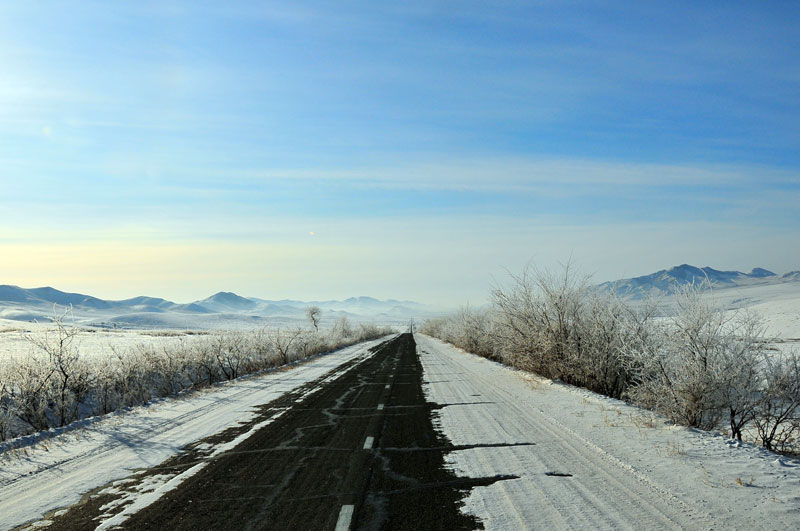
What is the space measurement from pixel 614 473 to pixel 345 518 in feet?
12.2

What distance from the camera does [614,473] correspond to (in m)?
6.70

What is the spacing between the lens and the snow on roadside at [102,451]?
625cm

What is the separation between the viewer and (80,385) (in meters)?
13.3

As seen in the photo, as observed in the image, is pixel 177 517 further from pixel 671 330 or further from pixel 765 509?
pixel 671 330

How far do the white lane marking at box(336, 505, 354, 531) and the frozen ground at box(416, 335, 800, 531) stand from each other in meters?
1.22

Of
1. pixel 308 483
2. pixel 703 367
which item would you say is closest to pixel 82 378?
pixel 308 483

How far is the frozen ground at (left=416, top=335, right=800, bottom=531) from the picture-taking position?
517cm

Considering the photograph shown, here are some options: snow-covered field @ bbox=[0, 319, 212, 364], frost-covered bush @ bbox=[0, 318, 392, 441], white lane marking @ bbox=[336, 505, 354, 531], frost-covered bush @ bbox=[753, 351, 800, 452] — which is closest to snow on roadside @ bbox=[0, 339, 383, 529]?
frost-covered bush @ bbox=[0, 318, 392, 441]

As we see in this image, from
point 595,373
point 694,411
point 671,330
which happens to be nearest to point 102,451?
point 694,411

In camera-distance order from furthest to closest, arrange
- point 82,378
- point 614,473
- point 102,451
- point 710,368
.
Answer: point 82,378 < point 710,368 < point 102,451 < point 614,473

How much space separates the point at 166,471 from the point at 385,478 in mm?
3159

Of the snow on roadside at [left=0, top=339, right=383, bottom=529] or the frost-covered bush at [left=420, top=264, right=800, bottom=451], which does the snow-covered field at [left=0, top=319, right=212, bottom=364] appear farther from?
the frost-covered bush at [left=420, top=264, right=800, bottom=451]

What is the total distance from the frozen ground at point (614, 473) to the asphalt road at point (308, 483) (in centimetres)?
47

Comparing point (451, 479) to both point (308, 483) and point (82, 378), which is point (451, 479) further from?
point (82, 378)
